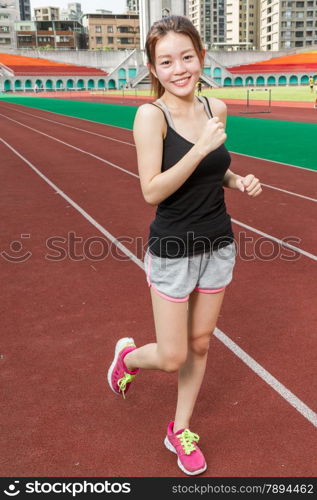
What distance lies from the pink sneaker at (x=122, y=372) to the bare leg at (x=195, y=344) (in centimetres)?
50

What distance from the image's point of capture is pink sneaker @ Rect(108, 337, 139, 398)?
349 cm

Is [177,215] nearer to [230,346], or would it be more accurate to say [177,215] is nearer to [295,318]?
[230,346]

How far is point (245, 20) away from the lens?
148250 mm

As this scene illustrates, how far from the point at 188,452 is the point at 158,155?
178 cm

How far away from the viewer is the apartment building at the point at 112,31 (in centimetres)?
12738

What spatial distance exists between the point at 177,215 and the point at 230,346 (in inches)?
88.0

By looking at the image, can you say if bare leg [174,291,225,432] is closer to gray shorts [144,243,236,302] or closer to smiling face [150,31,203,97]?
gray shorts [144,243,236,302]

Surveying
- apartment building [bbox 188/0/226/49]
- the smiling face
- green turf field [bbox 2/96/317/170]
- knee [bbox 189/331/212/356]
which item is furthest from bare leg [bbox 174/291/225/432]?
apartment building [bbox 188/0/226/49]

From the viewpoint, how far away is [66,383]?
3.98 metres

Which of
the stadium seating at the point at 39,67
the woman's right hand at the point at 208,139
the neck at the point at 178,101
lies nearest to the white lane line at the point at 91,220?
the neck at the point at 178,101

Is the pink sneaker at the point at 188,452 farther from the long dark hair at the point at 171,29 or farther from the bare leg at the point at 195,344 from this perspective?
the long dark hair at the point at 171,29

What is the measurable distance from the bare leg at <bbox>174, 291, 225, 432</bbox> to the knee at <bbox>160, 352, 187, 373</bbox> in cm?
13

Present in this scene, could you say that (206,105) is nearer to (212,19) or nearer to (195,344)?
(195,344)

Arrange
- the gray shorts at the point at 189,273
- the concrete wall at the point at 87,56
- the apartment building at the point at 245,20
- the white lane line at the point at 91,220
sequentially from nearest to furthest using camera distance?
the gray shorts at the point at 189,273, the white lane line at the point at 91,220, the concrete wall at the point at 87,56, the apartment building at the point at 245,20
